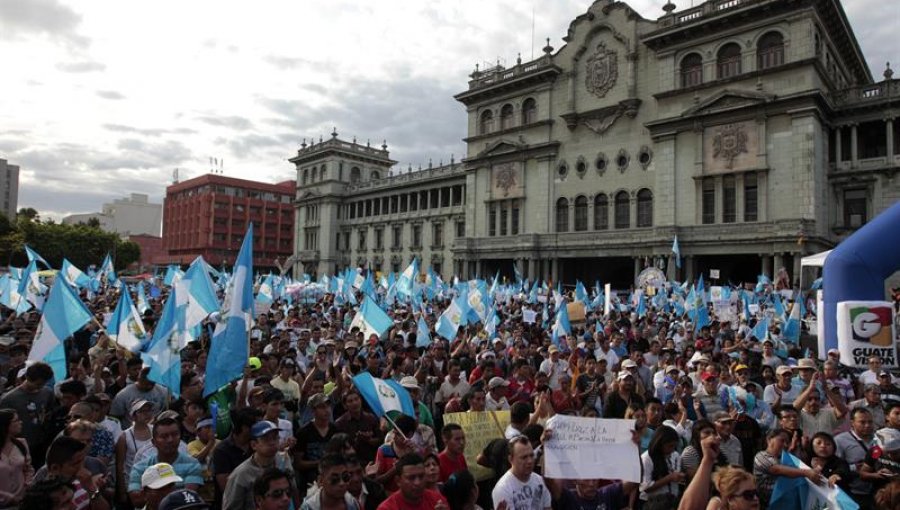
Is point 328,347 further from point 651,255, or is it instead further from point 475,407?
point 651,255

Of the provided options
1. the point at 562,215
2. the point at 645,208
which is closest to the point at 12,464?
the point at 645,208

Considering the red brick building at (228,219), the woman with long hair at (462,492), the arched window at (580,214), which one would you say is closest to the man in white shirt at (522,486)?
the woman with long hair at (462,492)

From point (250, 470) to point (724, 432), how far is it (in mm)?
4652

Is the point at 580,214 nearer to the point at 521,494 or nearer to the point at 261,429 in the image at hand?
the point at 521,494

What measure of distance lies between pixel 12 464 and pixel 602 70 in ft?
145

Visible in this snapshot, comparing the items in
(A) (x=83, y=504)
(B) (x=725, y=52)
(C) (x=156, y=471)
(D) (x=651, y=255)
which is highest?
(B) (x=725, y=52)

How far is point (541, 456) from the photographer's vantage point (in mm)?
5723

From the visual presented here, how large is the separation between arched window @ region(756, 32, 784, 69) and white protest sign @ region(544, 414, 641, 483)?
122 feet

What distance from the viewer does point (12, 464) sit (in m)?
4.61

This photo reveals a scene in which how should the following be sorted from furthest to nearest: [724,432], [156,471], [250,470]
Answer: [724,432]
[250,470]
[156,471]

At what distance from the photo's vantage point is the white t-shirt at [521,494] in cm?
461

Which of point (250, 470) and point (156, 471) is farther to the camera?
point (250, 470)

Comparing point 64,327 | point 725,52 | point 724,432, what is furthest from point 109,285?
point 725,52

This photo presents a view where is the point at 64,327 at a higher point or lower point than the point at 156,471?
higher
